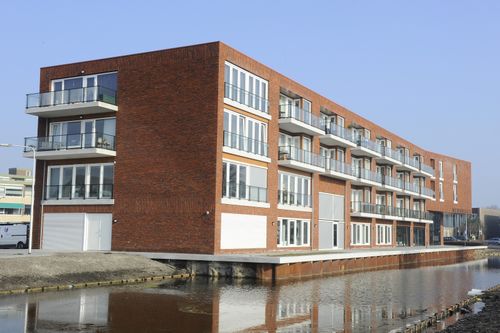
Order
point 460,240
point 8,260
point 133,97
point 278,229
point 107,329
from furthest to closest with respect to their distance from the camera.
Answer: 1. point 460,240
2. point 278,229
3. point 133,97
4. point 8,260
5. point 107,329

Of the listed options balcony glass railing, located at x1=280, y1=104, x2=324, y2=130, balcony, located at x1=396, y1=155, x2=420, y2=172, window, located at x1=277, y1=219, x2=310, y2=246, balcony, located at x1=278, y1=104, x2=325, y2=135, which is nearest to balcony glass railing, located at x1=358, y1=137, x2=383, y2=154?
balcony, located at x1=396, y1=155, x2=420, y2=172

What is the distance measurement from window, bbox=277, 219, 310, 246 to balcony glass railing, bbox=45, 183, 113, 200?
1057 cm

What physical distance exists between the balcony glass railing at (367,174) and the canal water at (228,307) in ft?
70.2

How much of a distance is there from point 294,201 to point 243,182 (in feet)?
21.2

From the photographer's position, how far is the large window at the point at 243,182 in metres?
30.7

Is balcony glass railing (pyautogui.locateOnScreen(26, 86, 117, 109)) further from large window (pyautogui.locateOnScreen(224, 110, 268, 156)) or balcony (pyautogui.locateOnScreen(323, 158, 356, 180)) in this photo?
balcony (pyautogui.locateOnScreen(323, 158, 356, 180))

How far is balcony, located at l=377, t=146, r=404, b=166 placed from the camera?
174ft

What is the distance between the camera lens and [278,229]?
116 feet

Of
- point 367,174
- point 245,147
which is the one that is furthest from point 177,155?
point 367,174

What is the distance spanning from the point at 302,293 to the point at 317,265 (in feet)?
28.1

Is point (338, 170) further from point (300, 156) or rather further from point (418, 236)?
point (418, 236)

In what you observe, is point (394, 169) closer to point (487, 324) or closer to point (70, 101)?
point (70, 101)

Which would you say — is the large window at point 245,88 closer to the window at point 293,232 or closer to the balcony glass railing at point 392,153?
the window at point 293,232

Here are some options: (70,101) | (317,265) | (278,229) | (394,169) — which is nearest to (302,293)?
(317,265)
